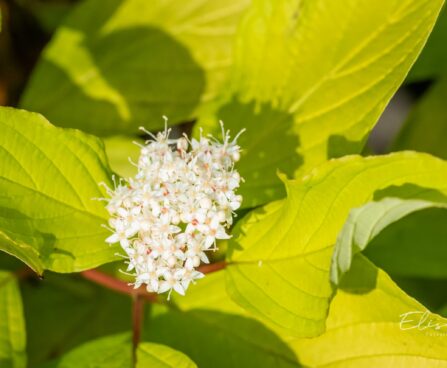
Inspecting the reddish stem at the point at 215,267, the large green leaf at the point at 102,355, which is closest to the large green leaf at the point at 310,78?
the reddish stem at the point at 215,267

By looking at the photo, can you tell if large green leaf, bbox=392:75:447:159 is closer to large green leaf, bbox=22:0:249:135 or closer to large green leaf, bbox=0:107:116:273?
large green leaf, bbox=22:0:249:135

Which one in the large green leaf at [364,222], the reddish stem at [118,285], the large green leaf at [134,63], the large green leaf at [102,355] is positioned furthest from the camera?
the large green leaf at [134,63]

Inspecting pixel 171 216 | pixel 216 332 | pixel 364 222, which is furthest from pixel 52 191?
pixel 364 222

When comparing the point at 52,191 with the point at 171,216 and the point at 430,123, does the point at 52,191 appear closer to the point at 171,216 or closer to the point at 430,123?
the point at 171,216

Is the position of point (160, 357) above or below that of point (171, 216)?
below

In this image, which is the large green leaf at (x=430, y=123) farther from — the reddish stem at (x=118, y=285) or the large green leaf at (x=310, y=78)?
the reddish stem at (x=118, y=285)

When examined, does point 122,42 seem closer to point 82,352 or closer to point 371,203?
point 82,352
